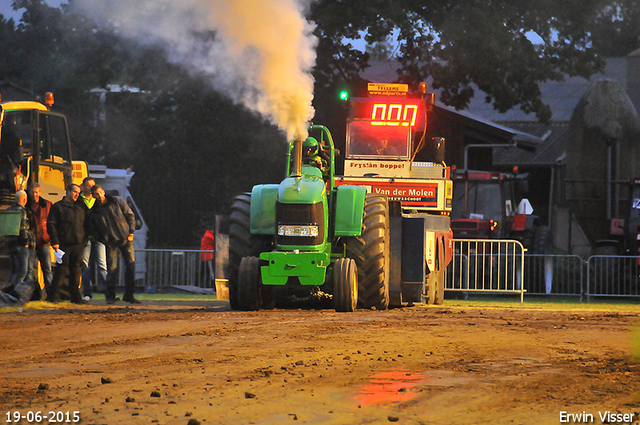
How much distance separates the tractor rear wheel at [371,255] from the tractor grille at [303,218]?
2.10ft

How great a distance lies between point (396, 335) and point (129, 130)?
22.1 metres

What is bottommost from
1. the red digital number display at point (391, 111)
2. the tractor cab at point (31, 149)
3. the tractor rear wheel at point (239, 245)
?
the tractor rear wheel at point (239, 245)

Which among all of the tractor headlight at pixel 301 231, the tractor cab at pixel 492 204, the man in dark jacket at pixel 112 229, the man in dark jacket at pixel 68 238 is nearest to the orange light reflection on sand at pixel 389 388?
the tractor headlight at pixel 301 231

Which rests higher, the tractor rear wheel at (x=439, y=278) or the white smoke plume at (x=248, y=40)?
the white smoke plume at (x=248, y=40)

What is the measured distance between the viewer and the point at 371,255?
41.9 feet

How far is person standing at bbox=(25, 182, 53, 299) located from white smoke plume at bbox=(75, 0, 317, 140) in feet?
10.3

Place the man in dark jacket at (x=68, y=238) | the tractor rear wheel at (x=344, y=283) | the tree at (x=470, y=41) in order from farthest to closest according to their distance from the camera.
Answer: the tree at (x=470, y=41), the man in dark jacket at (x=68, y=238), the tractor rear wheel at (x=344, y=283)

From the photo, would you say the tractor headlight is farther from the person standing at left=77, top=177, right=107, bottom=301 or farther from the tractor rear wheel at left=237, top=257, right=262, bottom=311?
the person standing at left=77, top=177, right=107, bottom=301

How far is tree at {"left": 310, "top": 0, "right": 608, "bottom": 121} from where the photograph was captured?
2634cm

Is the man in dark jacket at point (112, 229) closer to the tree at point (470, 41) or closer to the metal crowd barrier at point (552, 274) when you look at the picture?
the metal crowd barrier at point (552, 274)

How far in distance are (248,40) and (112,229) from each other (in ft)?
12.1

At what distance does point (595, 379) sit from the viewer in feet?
23.1

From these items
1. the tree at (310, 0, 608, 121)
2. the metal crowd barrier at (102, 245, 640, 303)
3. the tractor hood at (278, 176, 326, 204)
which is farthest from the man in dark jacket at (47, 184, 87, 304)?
the tree at (310, 0, 608, 121)

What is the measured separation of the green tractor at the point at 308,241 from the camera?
40.4 ft
